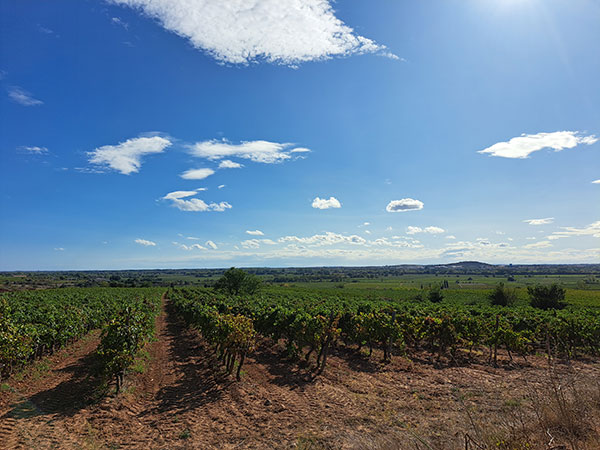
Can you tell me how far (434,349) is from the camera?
66.0ft

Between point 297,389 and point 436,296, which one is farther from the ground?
point 297,389

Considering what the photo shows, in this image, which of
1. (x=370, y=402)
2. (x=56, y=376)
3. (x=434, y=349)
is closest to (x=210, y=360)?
(x=56, y=376)

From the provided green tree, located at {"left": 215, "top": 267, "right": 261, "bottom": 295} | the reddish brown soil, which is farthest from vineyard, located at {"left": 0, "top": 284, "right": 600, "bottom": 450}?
green tree, located at {"left": 215, "top": 267, "right": 261, "bottom": 295}

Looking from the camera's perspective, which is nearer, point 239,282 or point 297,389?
point 297,389

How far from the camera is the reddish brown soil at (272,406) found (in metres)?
8.80

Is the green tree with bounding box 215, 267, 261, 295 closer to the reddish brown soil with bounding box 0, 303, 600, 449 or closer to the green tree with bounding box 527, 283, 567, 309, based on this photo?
the reddish brown soil with bounding box 0, 303, 600, 449

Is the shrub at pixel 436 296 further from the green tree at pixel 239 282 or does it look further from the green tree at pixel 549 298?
the green tree at pixel 239 282

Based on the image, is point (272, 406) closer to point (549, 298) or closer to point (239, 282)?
point (239, 282)

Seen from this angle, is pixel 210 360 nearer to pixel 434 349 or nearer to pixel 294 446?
pixel 294 446

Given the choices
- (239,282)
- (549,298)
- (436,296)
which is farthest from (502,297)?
(239,282)

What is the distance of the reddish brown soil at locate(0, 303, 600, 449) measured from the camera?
8.80 m

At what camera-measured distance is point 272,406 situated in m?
11.3

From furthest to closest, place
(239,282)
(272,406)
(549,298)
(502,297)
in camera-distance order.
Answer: (239,282) → (502,297) → (549,298) → (272,406)

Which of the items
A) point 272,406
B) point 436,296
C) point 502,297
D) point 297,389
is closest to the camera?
point 272,406
